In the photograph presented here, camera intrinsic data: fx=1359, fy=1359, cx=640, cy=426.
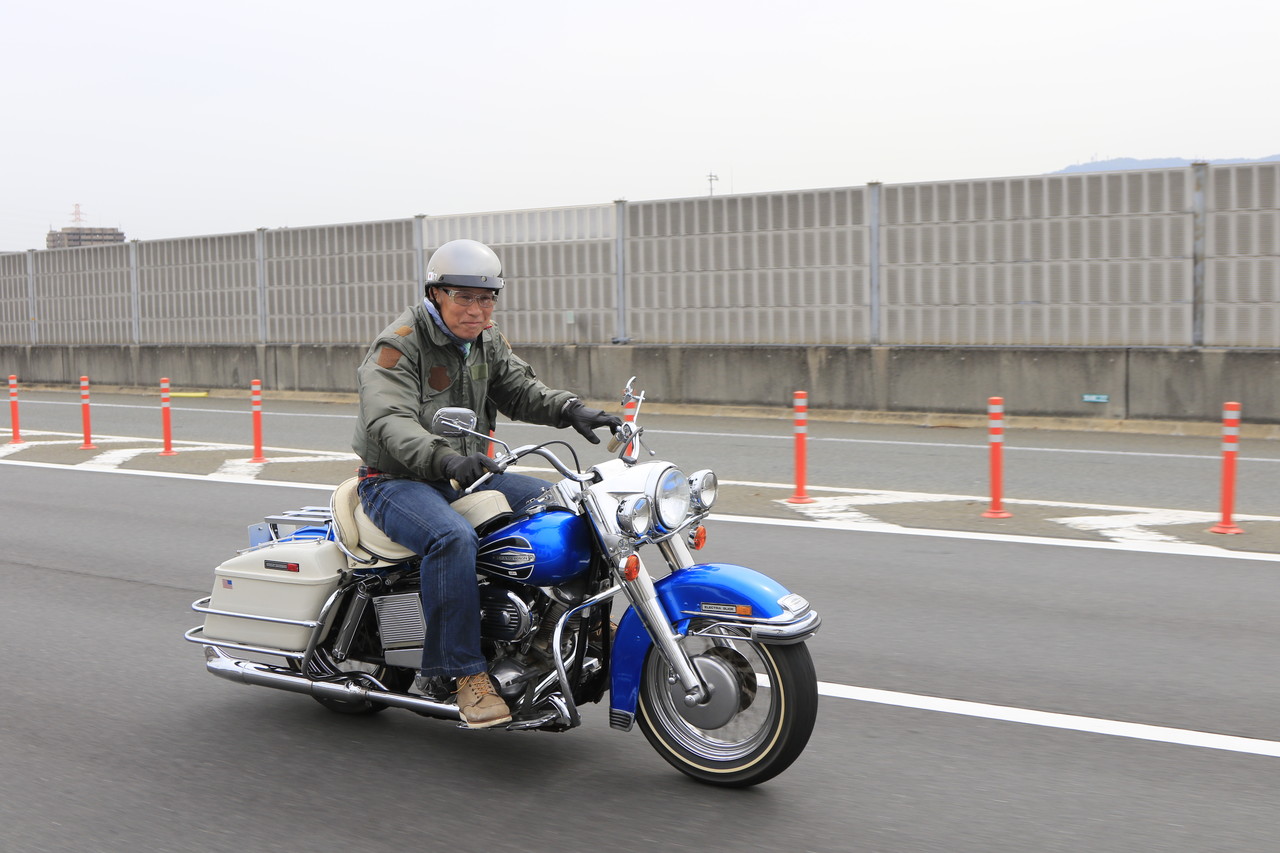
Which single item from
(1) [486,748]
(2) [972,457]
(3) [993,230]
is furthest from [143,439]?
(1) [486,748]

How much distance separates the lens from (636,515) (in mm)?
4402

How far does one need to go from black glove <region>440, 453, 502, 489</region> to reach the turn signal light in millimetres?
510

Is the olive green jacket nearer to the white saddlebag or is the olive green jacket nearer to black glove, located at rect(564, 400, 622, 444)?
black glove, located at rect(564, 400, 622, 444)

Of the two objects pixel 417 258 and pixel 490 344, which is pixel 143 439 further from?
Answer: pixel 490 344

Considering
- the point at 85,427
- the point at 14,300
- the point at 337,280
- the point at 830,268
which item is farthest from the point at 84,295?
the point at 830,268

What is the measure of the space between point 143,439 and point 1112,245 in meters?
12.7

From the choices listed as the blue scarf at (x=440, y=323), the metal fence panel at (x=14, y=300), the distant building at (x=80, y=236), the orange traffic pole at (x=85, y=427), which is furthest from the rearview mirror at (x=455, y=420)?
the distant building at (x=80, y=236)

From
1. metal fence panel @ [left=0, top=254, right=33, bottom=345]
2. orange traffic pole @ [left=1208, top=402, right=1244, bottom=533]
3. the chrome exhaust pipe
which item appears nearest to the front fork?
the chrome exhaust pipe

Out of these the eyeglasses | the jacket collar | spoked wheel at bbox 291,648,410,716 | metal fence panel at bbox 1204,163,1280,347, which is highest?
metal fence panel at bbox 1204,163,1280,347

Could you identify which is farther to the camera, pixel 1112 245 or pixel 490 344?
pixel 1112 245

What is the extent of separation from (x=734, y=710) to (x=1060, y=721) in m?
1.57

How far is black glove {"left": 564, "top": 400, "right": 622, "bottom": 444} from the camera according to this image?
16.4ft

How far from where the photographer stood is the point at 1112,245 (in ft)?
57.1

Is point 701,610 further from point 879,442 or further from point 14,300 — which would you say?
point 14,300
